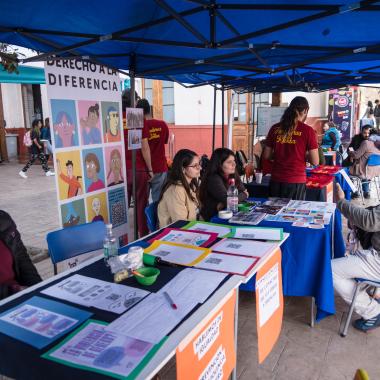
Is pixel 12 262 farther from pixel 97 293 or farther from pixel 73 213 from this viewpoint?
pixel 73 213

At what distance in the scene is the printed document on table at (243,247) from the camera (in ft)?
6.07

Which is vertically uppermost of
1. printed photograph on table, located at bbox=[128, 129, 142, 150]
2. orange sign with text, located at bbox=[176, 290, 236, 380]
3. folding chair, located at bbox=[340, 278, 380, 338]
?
printed photograph on table, located at bbox=[128, 129, 142, 150]

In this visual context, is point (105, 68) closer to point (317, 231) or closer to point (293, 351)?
point (317, 231)

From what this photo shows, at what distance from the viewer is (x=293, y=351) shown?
2242 millimetres

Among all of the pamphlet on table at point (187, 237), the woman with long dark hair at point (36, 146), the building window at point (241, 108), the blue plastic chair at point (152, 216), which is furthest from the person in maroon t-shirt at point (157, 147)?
the building window at point (241, 108)

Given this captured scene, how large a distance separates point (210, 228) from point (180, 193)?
0.43m

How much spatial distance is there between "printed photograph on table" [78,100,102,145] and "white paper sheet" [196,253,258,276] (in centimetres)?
176

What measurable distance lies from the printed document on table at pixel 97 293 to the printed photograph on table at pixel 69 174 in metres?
1.42

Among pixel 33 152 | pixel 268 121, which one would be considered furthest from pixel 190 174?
pixel 33 152

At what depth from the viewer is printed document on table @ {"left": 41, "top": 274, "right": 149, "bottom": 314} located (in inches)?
53.4

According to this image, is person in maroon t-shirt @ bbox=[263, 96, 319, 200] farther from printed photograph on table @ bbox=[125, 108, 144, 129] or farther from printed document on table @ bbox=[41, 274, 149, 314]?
printed document on table @ bbox=[41, 274, 149, 314]

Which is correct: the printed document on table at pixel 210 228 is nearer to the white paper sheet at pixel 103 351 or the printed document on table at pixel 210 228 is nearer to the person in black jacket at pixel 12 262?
the person in black jacket at pixel 12 262

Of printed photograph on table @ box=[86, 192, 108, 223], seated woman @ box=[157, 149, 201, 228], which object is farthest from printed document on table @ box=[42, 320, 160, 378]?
printed photograph on table @ box=[86, 192, 108, 223]

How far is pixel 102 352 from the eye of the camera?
1074 millimetres
